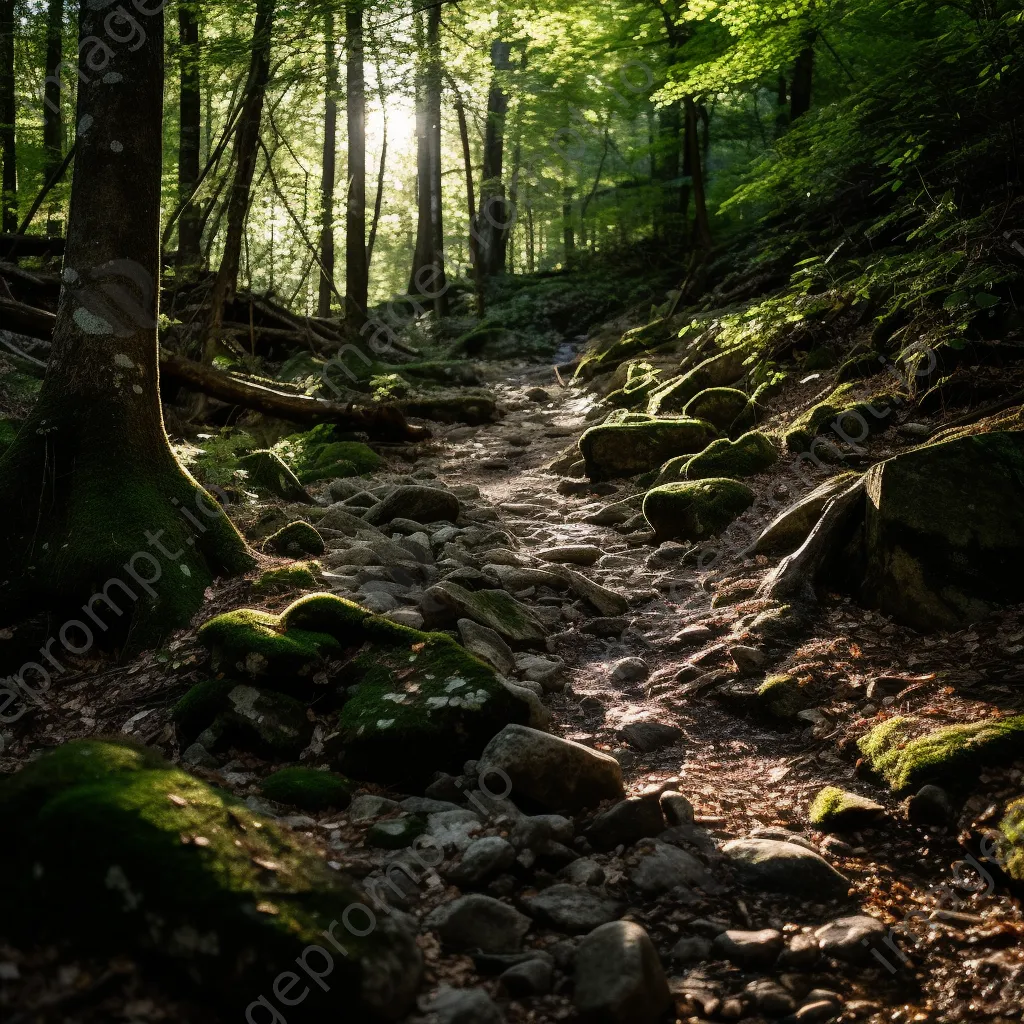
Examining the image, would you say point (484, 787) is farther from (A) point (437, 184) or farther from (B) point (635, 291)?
(A) point (437, 184)

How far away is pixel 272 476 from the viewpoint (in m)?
8.52

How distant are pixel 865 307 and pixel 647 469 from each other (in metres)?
3.43

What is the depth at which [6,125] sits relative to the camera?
15.7m

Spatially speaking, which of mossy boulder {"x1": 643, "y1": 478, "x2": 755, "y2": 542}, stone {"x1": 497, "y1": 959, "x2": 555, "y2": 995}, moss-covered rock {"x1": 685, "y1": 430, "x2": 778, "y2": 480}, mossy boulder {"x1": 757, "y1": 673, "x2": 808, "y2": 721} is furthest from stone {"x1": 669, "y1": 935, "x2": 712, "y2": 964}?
moss-covered rock {"x1": 685, "y1": 430, "x2": 778, "y2": 480}

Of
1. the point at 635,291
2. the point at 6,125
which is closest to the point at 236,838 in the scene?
the point at 6,125

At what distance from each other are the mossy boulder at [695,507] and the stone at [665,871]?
4.36 m

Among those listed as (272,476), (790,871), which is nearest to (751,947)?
(790,871)

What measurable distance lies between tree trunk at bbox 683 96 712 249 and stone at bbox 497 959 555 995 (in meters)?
15.7

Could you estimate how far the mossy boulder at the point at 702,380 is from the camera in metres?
10.7

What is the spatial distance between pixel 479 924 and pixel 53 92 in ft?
67.6

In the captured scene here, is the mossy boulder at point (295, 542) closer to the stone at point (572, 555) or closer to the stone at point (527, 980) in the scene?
the stone at point (572, 555)

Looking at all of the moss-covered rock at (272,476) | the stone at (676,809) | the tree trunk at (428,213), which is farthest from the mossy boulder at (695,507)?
the tree trunk at (428,213)

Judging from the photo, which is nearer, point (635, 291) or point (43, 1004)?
point (43, 1004)

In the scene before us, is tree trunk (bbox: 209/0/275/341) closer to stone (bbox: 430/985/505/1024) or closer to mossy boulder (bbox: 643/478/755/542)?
mossy boulder (bbox: 643/478/755/542)
